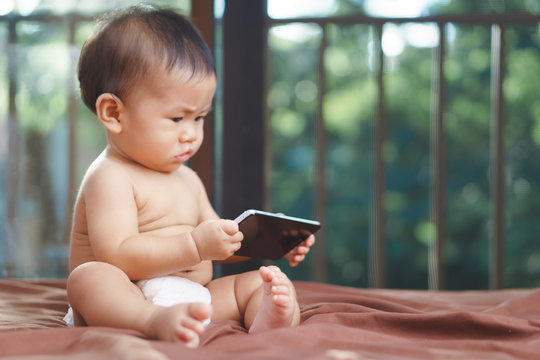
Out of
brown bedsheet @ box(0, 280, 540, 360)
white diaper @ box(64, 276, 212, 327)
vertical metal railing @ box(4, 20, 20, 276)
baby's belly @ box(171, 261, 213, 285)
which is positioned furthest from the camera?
vertical metal railing @ box(4, 20, 20, 276)

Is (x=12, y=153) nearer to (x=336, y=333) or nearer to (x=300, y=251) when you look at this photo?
(x=300, y=251)

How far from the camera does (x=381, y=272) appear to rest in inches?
83.4

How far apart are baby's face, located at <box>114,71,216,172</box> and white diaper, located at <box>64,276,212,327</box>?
23 centimetres

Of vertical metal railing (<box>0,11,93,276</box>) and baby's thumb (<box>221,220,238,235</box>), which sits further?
vertical metal railing (<box>0,11,93,276</box>)

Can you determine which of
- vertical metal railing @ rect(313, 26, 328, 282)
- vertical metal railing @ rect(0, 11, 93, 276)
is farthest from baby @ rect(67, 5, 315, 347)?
vertical metal railing @ rect(0, 11, 93, 276)

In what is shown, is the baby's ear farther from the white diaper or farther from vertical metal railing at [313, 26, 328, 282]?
vertical metal railing at [313, 26, 328, 282]

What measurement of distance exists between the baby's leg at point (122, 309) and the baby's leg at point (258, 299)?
0.54ft

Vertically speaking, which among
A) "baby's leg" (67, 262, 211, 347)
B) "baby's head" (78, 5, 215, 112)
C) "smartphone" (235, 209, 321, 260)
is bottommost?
"baby's leg" (67, 262, 211, 347)

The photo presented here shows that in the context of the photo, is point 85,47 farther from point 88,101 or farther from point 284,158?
point 284,158

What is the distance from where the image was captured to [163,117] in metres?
1.04

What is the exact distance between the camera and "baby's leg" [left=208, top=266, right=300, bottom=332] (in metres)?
0.88

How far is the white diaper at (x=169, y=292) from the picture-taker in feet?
3.22

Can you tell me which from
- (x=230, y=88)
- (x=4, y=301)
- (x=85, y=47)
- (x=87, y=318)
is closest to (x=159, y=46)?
(x=85, y=47)

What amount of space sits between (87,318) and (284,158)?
6.26 m
